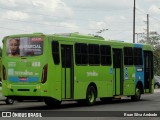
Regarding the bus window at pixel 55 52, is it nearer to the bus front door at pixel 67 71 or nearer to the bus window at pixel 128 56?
the bus front door at pixel 67 71

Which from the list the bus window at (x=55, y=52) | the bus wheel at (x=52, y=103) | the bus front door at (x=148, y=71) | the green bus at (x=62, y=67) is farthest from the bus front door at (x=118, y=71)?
the bus window at (x=55, y=52)

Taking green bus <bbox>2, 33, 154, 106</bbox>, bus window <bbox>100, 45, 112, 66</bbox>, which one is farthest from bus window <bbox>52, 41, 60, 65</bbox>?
bus window <bbox>100, 45, 112, 66</bbox>

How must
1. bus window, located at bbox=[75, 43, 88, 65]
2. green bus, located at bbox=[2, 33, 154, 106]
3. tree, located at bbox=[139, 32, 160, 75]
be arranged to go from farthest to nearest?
tree, located at bbox=[139, 32, 160, 75] < bus window, located at bbox=[75, 43, 88, 65] < green bus, located at bbox=[2, 33, 154, 106]

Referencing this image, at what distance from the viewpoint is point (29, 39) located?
76.3ft

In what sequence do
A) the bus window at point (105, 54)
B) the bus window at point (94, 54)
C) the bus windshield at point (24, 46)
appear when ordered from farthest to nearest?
the bus window at point (105, 54) → the bus window at point (94, 54) → the bus windshield at point (24, 46)

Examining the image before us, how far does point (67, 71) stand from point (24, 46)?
2141 mm

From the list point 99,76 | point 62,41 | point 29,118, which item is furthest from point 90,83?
point 29,118

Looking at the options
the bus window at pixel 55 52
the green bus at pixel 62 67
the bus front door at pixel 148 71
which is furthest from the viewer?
the bus front door at pixel 148 71

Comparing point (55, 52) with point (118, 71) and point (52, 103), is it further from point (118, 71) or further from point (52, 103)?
point (118, 71)

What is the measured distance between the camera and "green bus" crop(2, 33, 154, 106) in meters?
22.9

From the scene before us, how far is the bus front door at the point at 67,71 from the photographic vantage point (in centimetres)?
2384

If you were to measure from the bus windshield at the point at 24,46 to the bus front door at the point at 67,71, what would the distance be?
4.05ft

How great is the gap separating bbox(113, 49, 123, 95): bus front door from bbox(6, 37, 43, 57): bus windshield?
5987mm

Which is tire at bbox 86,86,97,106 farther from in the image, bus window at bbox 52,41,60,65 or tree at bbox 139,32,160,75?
tree at bbox 139,32,160,75
